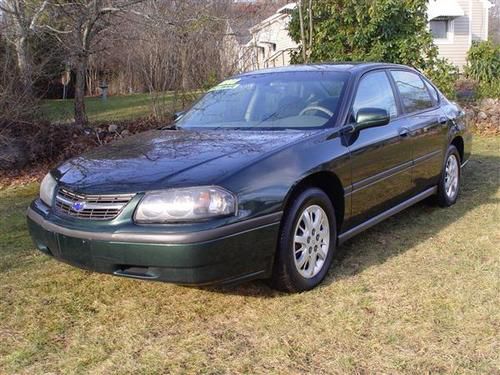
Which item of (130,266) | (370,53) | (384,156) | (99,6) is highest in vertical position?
(99,6)

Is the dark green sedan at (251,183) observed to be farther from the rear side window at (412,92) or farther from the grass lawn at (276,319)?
the grass lawn at (276,319)

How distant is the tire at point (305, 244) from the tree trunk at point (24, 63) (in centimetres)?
605

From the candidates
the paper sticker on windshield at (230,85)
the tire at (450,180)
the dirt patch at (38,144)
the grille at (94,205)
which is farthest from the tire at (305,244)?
the dirt patch at (38,144)

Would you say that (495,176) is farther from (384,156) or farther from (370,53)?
(370,53)

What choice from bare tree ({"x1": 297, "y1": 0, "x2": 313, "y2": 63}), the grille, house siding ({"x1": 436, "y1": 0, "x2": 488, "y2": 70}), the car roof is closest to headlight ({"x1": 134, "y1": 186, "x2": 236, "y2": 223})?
the grille

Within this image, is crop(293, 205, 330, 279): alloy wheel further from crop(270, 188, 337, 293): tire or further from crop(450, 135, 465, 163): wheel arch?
crop(450, 135, 465, 163): wheel arch

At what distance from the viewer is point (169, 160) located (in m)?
3.52

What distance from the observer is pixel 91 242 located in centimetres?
322

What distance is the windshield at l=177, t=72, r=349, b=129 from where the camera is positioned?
4188mm

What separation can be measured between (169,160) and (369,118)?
1.52m

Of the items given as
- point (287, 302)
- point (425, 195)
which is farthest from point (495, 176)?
point (287, 302)

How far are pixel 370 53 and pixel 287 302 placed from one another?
27.3 ft

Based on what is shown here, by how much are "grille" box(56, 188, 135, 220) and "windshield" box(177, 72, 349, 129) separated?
1.34 meters

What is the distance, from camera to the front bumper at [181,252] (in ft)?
9.99
